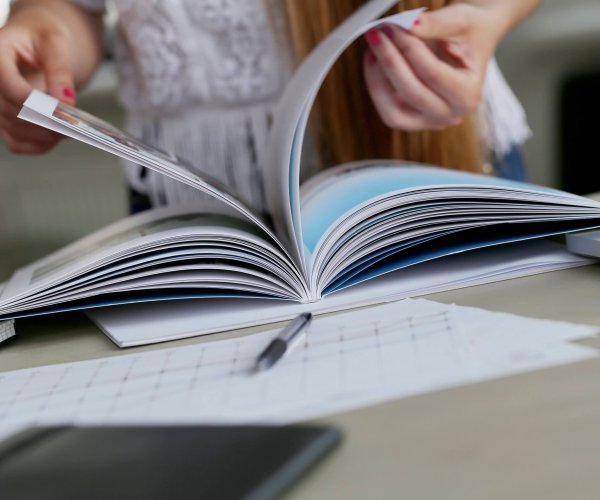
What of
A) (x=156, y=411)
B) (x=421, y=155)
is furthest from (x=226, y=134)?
(x=156, y=411)

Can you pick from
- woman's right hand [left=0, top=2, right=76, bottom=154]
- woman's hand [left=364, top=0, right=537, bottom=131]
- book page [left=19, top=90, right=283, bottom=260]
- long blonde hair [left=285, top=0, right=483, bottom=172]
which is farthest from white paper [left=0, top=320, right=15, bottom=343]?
long blonde hair [left=285, top=0, right=483, bottom=172]

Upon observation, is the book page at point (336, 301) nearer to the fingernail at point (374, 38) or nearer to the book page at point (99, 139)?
the book page at point (99, 139)

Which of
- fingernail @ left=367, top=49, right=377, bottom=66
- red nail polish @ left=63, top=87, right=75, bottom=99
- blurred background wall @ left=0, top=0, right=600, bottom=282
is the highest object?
red nail polish @ left=63, top=87, right=75, bottom=99

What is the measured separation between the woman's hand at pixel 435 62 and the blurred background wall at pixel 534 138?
67.8 inches

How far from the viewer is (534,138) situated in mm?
2484

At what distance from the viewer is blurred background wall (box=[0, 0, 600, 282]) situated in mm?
2379

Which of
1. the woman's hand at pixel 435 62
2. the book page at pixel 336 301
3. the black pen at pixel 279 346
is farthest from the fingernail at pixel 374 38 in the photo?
the black pen at pixel 279 346

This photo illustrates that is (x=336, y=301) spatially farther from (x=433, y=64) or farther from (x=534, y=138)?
(x=534, y=138)

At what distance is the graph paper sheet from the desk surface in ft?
0.05

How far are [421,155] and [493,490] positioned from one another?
0.71 metres

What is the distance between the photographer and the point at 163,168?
473mm

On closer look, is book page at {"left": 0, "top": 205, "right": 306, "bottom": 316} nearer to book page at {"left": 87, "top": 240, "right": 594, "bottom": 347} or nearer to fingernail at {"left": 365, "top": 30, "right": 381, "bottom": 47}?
book page at {"left": 87, "top": 240, "right": 594, "bottom": 347}

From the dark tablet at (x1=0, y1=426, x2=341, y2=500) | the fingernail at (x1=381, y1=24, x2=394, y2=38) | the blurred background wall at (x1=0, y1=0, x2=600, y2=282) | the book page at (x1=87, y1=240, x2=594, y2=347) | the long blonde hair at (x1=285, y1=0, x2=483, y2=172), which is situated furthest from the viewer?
the blurred background wall at (x1=0, y1=0, x2=600, y2=282)

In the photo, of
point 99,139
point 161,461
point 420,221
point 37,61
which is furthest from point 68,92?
point 161,461
